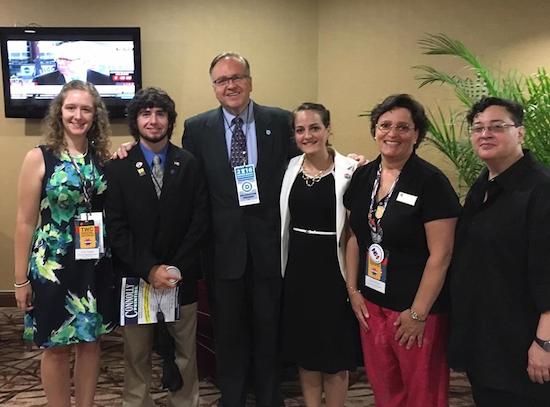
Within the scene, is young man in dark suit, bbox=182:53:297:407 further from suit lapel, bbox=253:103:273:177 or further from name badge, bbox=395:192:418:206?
name badge, bbox=395:192:418:206

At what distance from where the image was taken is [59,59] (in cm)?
450

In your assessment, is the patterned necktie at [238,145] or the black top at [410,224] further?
the patterned necktie at [238,145]

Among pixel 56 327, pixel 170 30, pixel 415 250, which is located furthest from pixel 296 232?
pixel 170 30

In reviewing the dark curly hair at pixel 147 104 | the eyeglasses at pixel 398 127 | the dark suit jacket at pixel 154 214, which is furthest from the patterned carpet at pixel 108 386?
the eyeglasses at pixel 398 127

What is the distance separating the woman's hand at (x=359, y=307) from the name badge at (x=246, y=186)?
2.23 ft

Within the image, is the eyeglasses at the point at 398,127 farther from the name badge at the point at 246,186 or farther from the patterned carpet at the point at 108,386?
the patterned carpet at the point at 108,386

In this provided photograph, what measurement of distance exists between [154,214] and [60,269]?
477 millimetres

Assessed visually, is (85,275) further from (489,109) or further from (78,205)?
(489,109)

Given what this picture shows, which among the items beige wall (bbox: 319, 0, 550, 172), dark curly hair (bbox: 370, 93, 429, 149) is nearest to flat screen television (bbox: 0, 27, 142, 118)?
beige wall (bbox: 319, 0, 550, 172)

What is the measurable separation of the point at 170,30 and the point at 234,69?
97.3 inches

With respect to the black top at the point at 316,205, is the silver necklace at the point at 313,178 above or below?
above

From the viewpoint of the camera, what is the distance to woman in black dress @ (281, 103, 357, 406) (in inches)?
90.9

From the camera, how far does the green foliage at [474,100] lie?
268 cm

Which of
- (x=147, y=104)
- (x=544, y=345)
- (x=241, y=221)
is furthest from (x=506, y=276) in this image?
(x=147, y=104)
